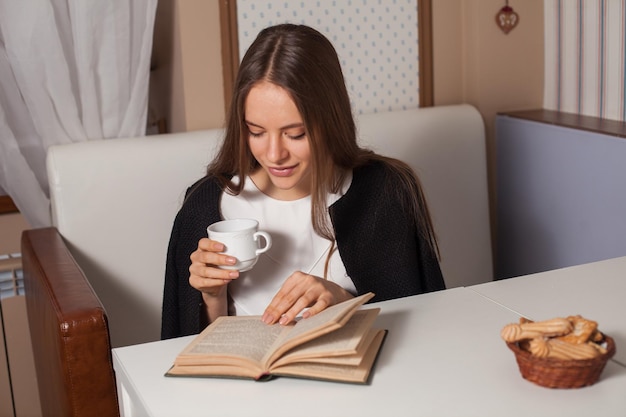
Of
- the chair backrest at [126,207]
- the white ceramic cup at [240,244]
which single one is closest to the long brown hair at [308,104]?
the white ceramic cup at [240,244]

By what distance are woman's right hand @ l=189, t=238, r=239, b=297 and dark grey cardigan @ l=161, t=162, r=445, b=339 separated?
0.24m

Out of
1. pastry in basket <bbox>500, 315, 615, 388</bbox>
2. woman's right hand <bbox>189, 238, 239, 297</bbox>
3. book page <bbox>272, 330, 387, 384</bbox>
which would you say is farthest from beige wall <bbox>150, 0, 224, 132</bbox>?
pastry in basket <bbox>500, 315, 615, 388</bbox>

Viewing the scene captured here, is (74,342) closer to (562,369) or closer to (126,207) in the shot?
(126,207)

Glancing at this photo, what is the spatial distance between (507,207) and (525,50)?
48cm

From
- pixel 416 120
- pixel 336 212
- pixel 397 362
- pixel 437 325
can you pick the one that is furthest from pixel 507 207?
pixel 397 362

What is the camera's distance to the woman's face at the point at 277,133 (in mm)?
1574

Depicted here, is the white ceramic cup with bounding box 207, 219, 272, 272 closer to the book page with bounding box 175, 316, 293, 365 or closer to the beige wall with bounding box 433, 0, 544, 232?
the book page with bounding box 175, 316, 293, 365

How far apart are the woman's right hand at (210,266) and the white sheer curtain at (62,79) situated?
0.82m

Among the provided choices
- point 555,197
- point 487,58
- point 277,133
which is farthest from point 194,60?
point 555,197

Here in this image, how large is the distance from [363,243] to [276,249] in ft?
0.60

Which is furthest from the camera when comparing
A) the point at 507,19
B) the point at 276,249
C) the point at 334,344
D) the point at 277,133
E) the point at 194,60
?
the point at 507,19

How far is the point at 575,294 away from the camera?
1.45 meters

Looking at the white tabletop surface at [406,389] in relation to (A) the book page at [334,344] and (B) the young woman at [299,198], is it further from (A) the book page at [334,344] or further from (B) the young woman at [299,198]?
(B) the young woman at [299,198]

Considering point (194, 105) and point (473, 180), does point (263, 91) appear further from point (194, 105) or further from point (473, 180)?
point (473, 180)
